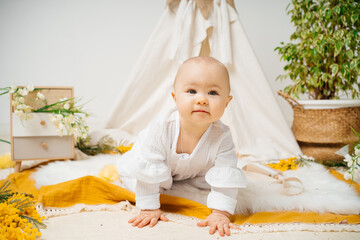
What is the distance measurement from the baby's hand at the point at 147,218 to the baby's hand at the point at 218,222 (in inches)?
5.2

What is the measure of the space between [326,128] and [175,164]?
1294 mm

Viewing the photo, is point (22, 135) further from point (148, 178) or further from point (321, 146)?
point (321, 146)

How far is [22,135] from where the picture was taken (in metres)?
1.48

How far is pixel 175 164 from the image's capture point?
99cm

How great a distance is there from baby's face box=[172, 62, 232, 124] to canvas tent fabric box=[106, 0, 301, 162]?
1.12 metres

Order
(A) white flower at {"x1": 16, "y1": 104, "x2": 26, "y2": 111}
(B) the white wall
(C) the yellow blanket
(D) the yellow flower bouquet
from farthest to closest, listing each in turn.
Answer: (B) the white wall → (A) white flower at {"x1": 16, "y1": 104, "x2": 26, "y2": 111} → (C) the yellow blanket → (D) the yellow flower bouquet

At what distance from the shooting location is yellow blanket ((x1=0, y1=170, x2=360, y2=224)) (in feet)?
3.01

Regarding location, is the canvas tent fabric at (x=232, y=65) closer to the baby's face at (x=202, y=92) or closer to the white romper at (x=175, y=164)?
the white romper at (x=175, y=164)

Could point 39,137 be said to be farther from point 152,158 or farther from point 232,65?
point 232,65

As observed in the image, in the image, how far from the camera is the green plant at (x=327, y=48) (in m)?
1.73

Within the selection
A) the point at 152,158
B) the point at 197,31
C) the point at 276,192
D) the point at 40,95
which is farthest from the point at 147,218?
the point at 197,31

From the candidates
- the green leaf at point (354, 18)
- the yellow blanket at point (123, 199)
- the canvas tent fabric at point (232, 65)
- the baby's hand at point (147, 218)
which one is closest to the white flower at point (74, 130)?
the yellow blanket at point (123, 199)

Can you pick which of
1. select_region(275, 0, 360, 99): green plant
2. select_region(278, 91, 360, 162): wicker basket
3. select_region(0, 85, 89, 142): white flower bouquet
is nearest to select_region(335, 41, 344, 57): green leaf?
select_region(275, 0, 360, 99): green plant

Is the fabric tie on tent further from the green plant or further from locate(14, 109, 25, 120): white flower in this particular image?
locate(14, 109, 25, 120): white flower
